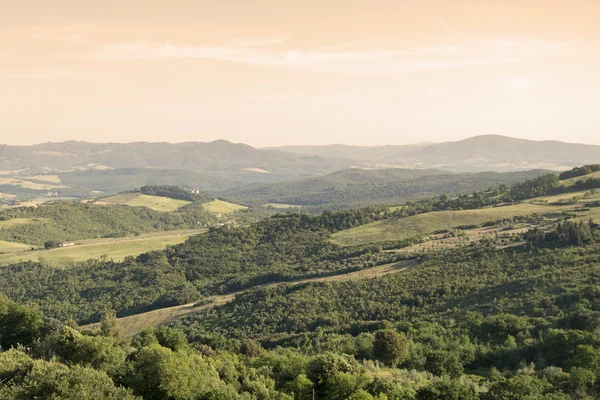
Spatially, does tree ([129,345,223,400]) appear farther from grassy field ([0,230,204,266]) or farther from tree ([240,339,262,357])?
grassy field ([0,230,204,266])

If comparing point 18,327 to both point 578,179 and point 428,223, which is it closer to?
point 428,223

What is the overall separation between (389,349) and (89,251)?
463 ft

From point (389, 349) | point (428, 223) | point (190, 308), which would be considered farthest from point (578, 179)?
point (389, 349)

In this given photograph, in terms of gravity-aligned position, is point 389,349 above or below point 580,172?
below

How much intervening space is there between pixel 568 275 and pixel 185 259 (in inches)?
4079

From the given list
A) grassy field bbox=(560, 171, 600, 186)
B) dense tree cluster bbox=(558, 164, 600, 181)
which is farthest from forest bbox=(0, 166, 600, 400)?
dense tree cluster bbox=(558, 164, 600, 181)

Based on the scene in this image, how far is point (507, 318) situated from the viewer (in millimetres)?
58750

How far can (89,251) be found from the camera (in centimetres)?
16312

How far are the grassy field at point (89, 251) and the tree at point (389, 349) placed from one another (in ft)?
408

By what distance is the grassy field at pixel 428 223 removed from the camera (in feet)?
389

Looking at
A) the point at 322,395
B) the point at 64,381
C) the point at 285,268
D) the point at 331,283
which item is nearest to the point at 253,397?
the point at 322,395

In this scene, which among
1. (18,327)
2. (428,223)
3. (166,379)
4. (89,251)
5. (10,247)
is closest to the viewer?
(166,379)

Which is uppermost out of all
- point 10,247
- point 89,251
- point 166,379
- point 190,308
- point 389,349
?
point 166,379

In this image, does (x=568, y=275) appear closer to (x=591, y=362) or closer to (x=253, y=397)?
(x=591, y=362)
